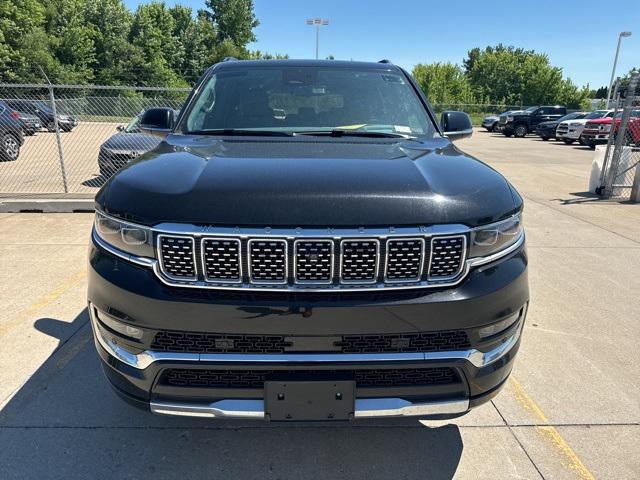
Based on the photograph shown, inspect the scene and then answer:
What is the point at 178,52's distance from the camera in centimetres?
5412

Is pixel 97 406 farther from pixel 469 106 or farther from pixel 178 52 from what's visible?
pixel 178 52

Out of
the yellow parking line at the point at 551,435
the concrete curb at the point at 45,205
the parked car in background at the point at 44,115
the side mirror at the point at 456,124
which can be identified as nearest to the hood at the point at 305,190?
the side mirror at the point at 456,124

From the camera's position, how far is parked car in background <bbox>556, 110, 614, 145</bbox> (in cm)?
2389

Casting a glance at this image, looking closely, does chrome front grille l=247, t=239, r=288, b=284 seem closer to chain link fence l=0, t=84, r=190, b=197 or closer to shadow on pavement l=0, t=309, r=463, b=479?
shadow on pavement l=0, t=309, r=463, b=479

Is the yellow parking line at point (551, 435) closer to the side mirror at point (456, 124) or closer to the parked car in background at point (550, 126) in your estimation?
the side mirror at point (456, 124)

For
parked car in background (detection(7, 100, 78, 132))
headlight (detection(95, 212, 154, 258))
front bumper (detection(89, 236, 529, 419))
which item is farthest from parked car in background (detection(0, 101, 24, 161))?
front bumper (detection(89, 236, 529, 419))

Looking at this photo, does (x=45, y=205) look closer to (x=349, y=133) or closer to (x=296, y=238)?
(x=349, y=133)

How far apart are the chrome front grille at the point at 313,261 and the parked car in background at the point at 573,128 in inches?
994

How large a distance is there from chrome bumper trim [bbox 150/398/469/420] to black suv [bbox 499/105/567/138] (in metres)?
31.5

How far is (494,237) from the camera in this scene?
81.9 inches

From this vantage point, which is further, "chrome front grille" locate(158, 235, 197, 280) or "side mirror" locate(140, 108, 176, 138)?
"side mirror" locate(140, 108, 176, 138)

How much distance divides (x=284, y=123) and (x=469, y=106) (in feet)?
138

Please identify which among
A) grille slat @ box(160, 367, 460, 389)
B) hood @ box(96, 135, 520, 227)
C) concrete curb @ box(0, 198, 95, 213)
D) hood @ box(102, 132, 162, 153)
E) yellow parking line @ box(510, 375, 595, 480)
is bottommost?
yellow parking line @ box(510, 375, 595, 480)

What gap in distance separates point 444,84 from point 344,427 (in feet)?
174
